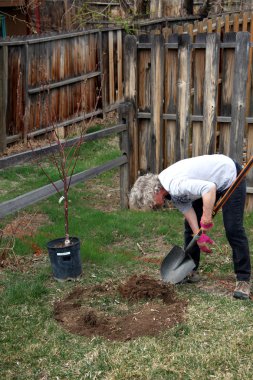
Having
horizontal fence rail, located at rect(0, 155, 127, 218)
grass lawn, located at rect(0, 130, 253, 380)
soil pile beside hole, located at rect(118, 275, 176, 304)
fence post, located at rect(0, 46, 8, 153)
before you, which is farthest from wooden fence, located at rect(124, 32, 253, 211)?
fence post, located at rect(0, 46, 8, 153)

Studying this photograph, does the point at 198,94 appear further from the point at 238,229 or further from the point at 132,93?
the point at 238,229

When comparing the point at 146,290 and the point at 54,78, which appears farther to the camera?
the point at 54,78

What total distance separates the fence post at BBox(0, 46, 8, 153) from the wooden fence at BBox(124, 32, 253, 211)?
305cm

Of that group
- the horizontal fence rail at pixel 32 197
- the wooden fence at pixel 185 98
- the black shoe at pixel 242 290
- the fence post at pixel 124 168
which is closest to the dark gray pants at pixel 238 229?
the black shoe at pixel 242 290

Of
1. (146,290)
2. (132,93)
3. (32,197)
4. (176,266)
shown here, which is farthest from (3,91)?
(146,290)

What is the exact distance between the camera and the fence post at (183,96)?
25.7 ft

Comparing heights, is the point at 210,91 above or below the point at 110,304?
above

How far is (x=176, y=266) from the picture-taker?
5.90m

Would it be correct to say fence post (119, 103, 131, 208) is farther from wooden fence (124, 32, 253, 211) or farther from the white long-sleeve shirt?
the white long-sleeve shirt

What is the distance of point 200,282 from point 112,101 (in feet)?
29.6

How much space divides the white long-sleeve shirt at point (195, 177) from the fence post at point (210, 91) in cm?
245

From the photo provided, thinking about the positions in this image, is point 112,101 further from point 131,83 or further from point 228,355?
point 228,355

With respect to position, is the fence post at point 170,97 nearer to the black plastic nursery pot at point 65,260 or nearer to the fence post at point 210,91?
the fence post at point 210,91

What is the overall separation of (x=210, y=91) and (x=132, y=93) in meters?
1.12
